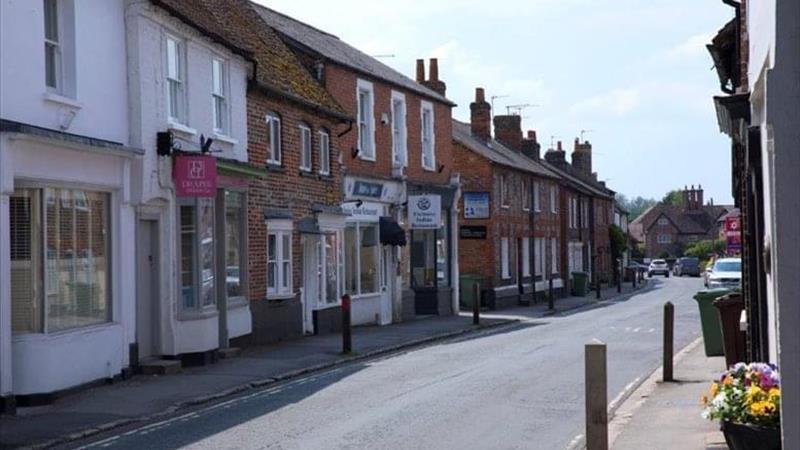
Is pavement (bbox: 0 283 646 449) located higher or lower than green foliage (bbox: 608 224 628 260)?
lower

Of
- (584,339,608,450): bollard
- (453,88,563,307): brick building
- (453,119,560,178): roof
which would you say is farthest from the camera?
(453,119,560,178): roof

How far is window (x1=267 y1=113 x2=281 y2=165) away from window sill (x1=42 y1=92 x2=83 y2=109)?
9066 mm

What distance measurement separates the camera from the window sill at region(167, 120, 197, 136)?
20.4 meters

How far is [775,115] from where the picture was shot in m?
6.28

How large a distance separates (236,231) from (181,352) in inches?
157

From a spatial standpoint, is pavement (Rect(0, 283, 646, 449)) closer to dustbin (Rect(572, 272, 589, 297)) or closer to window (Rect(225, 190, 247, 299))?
window (Rect(225, 190, 247, 299))

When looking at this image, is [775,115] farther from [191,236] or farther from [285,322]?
[285,322]

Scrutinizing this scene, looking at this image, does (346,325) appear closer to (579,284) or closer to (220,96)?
(220,96)

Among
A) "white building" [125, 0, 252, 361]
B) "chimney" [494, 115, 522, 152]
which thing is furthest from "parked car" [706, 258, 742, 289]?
"white building" [125, 0, 252, 361]

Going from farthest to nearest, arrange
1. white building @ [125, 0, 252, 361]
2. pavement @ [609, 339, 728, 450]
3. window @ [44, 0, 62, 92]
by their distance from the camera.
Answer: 1. white building @ [125, 0, 252, 361]
2. window @ [44, 0, 62, 92]
3. pavement @ [609, 339, 728, 450]

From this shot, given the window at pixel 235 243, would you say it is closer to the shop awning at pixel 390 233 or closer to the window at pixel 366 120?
the window at pixel 366 120

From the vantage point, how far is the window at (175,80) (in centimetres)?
2067

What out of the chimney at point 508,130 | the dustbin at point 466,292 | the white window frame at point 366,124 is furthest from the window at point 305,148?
the chimney at point 508,130

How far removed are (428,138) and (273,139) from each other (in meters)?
12.8
